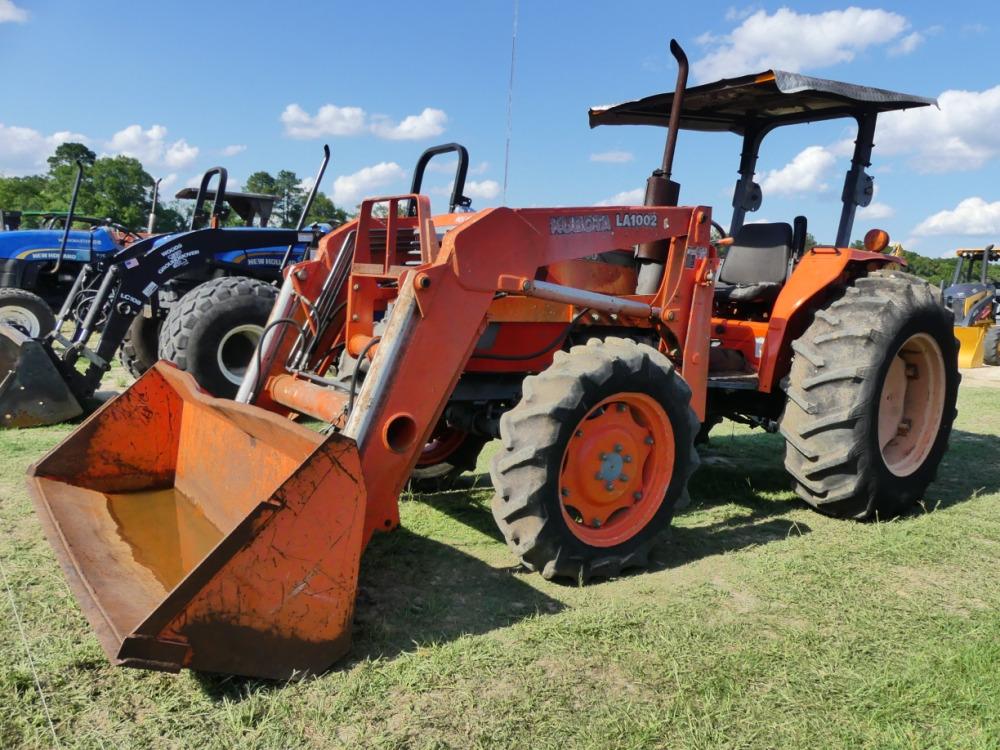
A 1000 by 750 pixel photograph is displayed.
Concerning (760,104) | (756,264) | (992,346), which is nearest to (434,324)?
(756,264)

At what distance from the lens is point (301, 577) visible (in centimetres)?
262

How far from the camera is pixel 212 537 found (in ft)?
11.4

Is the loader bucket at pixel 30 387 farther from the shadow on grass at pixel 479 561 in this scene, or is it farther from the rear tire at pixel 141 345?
the shadow on grass at pixel 479 561

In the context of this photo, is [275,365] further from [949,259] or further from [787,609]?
[949,259]

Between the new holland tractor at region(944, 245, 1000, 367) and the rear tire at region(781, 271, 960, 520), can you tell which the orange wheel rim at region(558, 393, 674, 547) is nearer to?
the rear tire at region(781, 271, 960, 520)

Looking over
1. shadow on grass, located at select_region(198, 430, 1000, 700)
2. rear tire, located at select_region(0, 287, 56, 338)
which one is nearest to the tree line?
rear tire, located at select_region(0, 287, 56, 338)

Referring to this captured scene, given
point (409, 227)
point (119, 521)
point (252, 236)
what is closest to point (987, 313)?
point (252, 236)

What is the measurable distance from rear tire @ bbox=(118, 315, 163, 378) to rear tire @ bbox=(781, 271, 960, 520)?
6749 millimetres

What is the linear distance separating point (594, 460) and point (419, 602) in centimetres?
100

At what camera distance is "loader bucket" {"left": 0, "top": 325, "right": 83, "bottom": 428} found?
6.45 m

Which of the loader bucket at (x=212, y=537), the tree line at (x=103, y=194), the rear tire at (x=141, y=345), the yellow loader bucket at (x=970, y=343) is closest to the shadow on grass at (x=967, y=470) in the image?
the loader bucket at (x=212, y=537)

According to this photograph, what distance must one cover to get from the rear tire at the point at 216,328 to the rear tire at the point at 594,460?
14.1 feet

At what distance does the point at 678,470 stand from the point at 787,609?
804 mm

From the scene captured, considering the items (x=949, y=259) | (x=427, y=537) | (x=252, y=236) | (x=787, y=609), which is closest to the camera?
(x=787, y=609)
